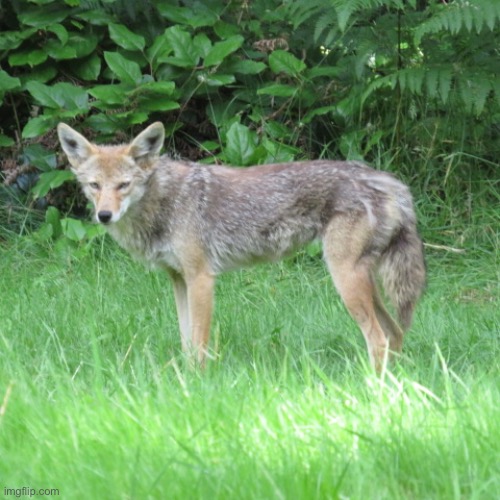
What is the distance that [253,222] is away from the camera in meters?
6.75

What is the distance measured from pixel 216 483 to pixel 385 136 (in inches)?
260

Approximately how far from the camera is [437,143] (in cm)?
949

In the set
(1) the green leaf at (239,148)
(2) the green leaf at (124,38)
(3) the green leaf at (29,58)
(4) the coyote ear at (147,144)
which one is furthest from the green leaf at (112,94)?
(4) the coyote ear at (147,144)

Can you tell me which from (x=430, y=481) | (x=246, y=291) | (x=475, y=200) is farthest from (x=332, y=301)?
(x=430, y=481)

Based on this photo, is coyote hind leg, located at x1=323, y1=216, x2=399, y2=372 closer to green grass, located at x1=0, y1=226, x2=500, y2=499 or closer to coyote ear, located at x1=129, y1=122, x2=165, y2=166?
green grass, located at x1=0, y1=226, x2=500, y2=499

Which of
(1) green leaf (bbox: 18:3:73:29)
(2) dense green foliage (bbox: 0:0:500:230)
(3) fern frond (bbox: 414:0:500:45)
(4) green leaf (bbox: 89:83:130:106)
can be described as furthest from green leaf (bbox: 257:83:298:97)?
(1) green leaf (bbox: 18:3:73:29)

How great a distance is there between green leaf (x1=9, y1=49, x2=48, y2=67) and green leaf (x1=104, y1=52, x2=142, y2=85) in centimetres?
79

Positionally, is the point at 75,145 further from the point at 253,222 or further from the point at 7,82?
the point at 7,82

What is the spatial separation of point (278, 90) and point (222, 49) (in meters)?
0.65

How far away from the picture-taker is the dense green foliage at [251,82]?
29.7 ft

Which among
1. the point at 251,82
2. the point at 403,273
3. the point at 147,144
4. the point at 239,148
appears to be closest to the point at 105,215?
the point at 147,144

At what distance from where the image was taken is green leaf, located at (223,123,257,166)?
9102mm

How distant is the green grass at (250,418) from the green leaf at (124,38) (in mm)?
3578

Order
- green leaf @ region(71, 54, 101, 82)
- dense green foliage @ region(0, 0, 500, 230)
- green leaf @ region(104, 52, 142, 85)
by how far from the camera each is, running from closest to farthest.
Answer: dense green foliage @ region(0, 0, 500, 230) → green leaf @ region(104, 52, 142, 85) → green leaf @ region(71, 54, 101, 82)
